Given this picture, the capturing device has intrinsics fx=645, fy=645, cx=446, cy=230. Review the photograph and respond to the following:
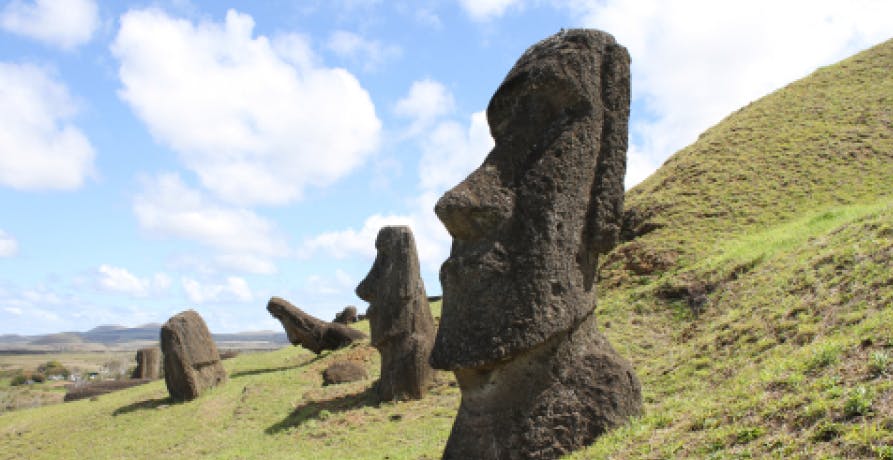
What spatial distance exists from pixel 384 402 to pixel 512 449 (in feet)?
24.5

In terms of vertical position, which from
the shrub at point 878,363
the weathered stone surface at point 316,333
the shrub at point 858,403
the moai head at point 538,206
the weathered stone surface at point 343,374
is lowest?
the weathered stone surface at point 343,374

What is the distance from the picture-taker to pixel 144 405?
56.5 feet

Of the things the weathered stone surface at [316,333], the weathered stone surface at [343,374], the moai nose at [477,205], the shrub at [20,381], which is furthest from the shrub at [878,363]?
the shrub at [20,381]

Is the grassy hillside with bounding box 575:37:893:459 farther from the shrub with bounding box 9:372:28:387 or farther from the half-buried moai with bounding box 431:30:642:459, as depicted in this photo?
the shrub with bounding box 9:372:28:387

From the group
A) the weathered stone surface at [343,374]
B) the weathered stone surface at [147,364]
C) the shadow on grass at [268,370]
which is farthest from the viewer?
the weathered stone surface at [147,364]

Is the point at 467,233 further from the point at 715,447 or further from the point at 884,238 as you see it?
the point at 884,238

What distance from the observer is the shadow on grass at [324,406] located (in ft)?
41.9

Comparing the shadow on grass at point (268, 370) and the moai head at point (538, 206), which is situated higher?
the moai head at point (538, 206)

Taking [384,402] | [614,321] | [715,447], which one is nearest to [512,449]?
[715,447]

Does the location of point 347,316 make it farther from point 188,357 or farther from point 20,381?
point 20,381

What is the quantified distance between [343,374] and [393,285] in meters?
3.74

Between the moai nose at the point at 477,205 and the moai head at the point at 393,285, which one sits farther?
the moai head at the point at 393,285

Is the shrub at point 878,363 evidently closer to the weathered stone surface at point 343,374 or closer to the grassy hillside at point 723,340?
the grassy hillside at point 723,340

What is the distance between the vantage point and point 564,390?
20.5ft
